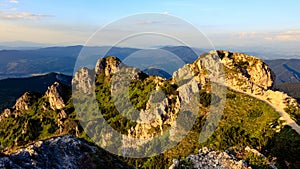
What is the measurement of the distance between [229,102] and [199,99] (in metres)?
17.3

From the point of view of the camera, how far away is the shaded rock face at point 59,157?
29.4 meters

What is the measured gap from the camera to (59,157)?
108 feet

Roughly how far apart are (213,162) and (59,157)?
62.7ft

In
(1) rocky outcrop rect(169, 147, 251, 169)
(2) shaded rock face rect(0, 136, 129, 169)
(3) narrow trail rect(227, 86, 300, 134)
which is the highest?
(2) shaded rock face rect(0, 136, 129, 169)

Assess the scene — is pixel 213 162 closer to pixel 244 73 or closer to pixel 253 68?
pixel 244 73

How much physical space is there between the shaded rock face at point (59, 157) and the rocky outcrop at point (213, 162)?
28.7 ft

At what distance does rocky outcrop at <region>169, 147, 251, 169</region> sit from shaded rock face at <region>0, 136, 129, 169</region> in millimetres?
8739

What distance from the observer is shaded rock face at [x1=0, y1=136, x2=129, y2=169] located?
29.4 m

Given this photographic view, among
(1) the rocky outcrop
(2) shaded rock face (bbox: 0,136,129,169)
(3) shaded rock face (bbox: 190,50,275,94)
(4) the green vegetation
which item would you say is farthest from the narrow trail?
(2) shaded rock face (bbox: 0,136,129,169)

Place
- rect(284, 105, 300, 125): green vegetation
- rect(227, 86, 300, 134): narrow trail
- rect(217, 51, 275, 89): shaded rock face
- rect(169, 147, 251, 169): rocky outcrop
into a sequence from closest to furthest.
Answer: rect(169, 147, 251, 169): rocky outcrop
rect(227, 86, 300, 134): narrow trail
rect(284, 105, 300, 125): green vegetation
rect(217, 51, 275, 89): shaded rock face

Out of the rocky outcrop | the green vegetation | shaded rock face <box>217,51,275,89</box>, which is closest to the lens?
the rocky outcrop

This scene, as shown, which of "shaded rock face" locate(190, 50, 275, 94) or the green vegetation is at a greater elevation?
"shaded rock face" locate(190, 50, 275, 94)

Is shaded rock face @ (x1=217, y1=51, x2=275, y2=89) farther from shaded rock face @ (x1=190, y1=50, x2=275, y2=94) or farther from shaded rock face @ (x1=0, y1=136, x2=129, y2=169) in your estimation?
shaded rock face @ (x1=0, y1=136, x2=129, y2=169)

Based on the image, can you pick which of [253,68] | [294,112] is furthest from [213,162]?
[253,68]
